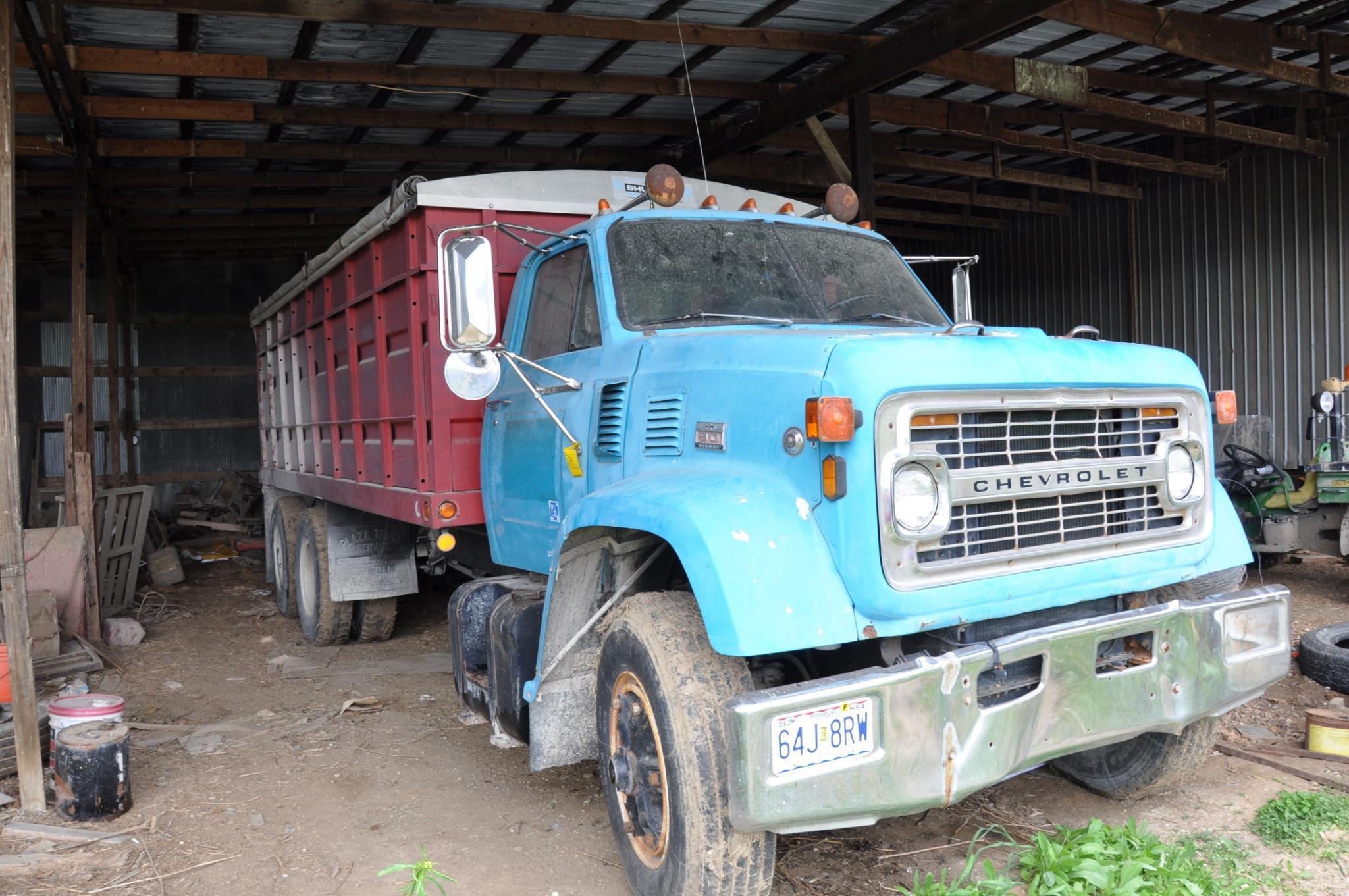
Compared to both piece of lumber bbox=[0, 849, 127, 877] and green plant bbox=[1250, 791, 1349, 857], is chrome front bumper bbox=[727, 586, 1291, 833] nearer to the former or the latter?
green plant bbox=[1250, 791, 1349, 857]

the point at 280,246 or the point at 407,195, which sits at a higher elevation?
the point at 280,246

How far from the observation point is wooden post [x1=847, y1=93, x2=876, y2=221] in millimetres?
8320

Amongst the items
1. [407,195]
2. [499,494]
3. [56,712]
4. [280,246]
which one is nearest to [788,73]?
[407,195]

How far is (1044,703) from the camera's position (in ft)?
9.55

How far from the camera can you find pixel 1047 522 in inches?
122

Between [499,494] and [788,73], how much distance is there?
5764mm

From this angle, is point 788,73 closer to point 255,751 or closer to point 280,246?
point 255,751

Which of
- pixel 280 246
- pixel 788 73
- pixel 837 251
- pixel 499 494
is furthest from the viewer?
pixel 280 246

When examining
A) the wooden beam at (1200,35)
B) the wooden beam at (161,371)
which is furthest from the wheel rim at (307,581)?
the wooden beam at (161,371)

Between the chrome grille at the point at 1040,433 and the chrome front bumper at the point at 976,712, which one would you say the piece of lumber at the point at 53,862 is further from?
the chrome grille at the point at 1040,433

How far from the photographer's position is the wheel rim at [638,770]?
310 cm

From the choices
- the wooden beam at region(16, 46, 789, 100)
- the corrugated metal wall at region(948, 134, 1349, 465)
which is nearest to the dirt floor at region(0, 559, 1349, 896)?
the wooden beam at region(16, 46, 789, 100)

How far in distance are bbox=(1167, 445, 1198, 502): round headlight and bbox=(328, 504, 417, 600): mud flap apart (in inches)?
192

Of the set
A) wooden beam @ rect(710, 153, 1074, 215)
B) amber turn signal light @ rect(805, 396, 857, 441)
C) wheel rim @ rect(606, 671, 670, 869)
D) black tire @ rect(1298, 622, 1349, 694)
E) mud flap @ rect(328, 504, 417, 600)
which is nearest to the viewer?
amber turn signal light @ rect(805, 396, 857, 441)
